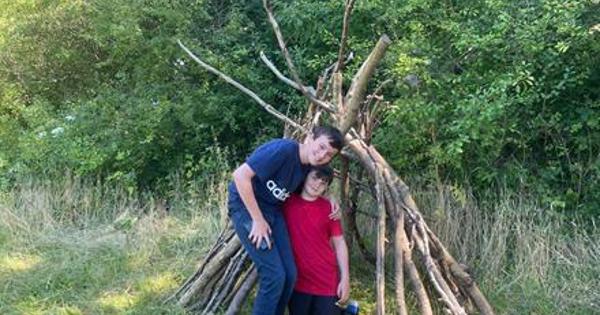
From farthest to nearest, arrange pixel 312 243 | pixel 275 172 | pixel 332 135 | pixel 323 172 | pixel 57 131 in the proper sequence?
pixel 57 131 → pixel 312 243 → pixel 323 172 → pixel 275 172 → pixel 332 135

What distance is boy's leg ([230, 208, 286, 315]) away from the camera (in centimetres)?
353

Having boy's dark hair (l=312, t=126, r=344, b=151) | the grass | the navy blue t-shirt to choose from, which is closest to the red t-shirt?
the navy blue t-shirt

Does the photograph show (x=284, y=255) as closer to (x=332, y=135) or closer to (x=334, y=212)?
(x=334, y=212)

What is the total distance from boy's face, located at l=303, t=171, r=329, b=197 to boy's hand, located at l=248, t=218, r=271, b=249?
1.03ft

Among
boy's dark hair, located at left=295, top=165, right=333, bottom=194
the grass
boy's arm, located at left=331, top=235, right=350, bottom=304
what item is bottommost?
the grass

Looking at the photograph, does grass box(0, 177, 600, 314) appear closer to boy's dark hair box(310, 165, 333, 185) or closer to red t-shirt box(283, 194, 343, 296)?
red t-shirt box(283, 194, 343, 296)

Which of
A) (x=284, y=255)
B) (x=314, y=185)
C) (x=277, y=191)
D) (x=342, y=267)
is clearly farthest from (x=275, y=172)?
(x=342, y=267)

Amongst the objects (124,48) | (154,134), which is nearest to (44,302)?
(154,134)

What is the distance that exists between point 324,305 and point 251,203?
75 cm

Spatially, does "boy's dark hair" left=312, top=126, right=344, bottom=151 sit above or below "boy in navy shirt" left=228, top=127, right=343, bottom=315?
above

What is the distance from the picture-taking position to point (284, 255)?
362 cm

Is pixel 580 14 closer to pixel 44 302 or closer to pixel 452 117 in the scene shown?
pixel 452 117

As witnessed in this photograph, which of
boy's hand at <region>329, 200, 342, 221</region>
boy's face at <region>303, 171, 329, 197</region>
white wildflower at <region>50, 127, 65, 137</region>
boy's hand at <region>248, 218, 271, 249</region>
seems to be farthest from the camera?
white wildflower at <region>50, 127, 65, 137</region>

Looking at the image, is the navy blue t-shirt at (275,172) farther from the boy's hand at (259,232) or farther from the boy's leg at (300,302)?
the boy's leg at (300,302)
